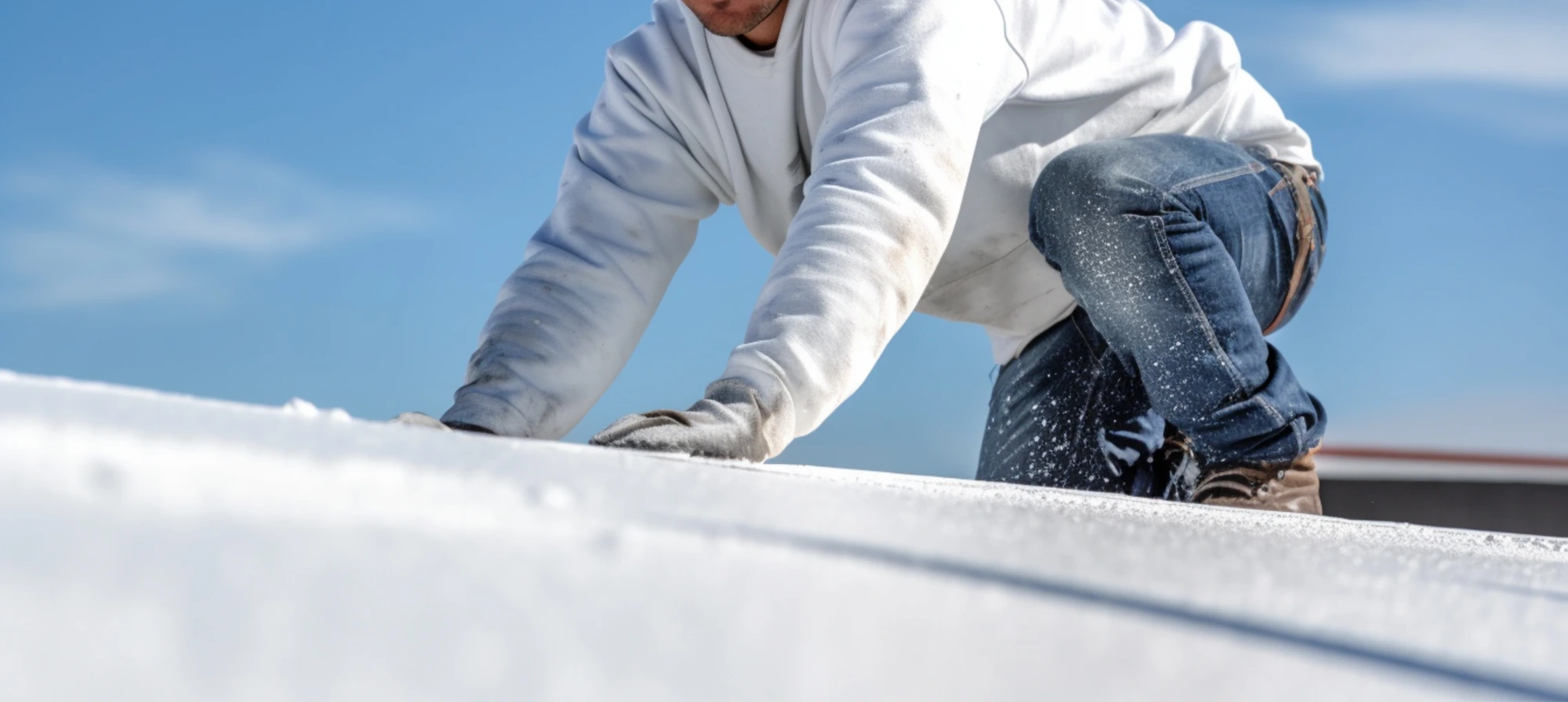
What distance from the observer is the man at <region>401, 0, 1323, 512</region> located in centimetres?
137

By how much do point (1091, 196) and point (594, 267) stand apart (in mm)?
715

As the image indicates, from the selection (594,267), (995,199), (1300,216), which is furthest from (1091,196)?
(594,267)

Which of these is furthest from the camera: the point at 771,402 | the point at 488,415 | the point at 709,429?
the point at 488,415

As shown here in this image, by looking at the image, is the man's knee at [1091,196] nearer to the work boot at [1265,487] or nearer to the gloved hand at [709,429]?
the work boot at [1265,487]

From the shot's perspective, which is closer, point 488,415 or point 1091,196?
point 488,415

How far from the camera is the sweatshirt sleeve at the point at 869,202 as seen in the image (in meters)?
1.16

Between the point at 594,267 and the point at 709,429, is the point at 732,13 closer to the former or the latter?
the point at 594,267

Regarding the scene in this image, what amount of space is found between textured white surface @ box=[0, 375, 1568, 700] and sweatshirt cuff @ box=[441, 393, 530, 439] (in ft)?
3.64

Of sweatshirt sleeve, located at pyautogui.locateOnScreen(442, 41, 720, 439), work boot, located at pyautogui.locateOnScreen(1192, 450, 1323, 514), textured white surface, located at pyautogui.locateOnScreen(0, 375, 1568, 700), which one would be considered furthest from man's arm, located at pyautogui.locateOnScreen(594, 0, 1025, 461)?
work boot, located at pyautogui.locateOnScreen(1192, 450, 1323, 514)

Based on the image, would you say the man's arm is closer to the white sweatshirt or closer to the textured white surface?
the white sweatshirt

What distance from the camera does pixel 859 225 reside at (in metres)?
1.22

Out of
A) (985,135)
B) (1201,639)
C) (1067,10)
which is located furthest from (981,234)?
(1201,639)

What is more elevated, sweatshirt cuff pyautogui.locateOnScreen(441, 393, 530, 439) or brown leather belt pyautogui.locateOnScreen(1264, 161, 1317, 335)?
sweatshirt cuff pyautogui.locateOnScreen(441, 393, 530, 439)

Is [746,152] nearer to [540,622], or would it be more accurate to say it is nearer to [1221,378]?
[1221,378]
